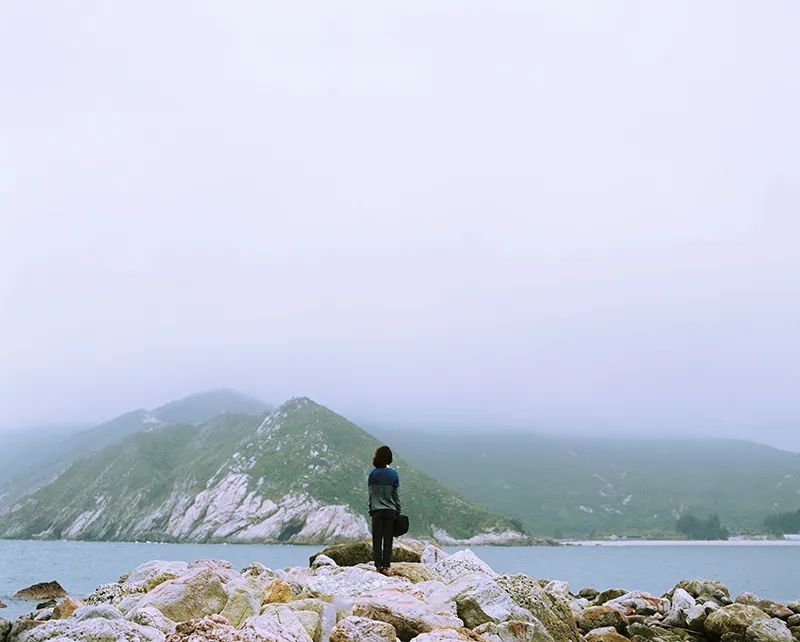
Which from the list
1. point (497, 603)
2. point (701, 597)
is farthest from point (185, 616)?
point (701, 597)

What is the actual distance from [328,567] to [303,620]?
627cm

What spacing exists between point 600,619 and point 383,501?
10334mm

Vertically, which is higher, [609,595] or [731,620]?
[731,620]

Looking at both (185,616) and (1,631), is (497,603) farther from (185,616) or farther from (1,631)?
(1,631)

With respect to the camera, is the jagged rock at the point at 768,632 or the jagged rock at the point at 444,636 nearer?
the jagged rock at the point at 444,636

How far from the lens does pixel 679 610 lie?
26203 millimetres

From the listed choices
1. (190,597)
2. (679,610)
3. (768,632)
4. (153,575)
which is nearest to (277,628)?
(190,597)

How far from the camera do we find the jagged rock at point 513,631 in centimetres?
1557

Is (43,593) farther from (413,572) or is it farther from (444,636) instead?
(444,636)

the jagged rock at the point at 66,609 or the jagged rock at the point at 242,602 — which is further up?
the jagged rock at the point at 242,602

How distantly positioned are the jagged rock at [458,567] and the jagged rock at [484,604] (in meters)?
2.93

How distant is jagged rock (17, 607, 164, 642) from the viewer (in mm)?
12977

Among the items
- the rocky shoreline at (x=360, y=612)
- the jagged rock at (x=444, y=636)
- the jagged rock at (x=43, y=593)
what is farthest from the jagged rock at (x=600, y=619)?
the jagged rock at (x=43, y=593)

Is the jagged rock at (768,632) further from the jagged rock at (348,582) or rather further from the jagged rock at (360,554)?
the jagged rock at (348,582)
